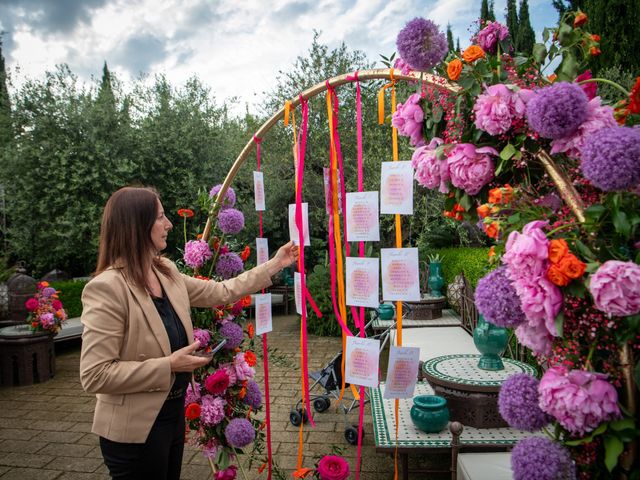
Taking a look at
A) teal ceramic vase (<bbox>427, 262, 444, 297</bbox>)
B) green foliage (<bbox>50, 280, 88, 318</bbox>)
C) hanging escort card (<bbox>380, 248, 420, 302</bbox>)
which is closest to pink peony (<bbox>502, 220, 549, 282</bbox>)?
hanging escort card (<bbox>380, 248, 420, 302</bbox>)

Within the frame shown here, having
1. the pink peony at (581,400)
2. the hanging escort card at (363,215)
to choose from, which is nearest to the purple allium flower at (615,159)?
the pink peony at (581,400)

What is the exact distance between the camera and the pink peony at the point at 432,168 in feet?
4.34

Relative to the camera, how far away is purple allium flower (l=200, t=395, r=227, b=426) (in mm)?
2516

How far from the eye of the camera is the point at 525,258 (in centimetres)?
99

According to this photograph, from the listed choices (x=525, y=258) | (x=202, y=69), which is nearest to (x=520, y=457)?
(x=525, y=258)

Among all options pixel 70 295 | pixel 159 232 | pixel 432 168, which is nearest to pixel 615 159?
pixel 432 168

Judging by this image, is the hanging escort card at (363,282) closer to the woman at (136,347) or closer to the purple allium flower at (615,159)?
the woman at (136,347)

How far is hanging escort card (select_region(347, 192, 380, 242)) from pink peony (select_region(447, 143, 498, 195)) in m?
0.61

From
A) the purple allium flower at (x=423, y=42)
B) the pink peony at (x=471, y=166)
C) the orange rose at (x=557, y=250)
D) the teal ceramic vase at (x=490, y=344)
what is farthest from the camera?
the teal ceramic vase at (x=490, y=344)

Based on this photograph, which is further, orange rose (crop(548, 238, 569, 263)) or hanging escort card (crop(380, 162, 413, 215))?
hanging escort card (crop(380, 162, 413, 215))

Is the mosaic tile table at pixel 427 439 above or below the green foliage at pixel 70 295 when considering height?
below

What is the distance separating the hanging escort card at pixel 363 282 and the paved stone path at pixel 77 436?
110 cm

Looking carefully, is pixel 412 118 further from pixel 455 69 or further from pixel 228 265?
pixel 228 265

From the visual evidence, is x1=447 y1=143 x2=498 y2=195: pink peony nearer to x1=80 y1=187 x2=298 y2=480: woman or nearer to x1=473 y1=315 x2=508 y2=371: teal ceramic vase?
x1=80 y1=187 x2=298 y2=480: woman
